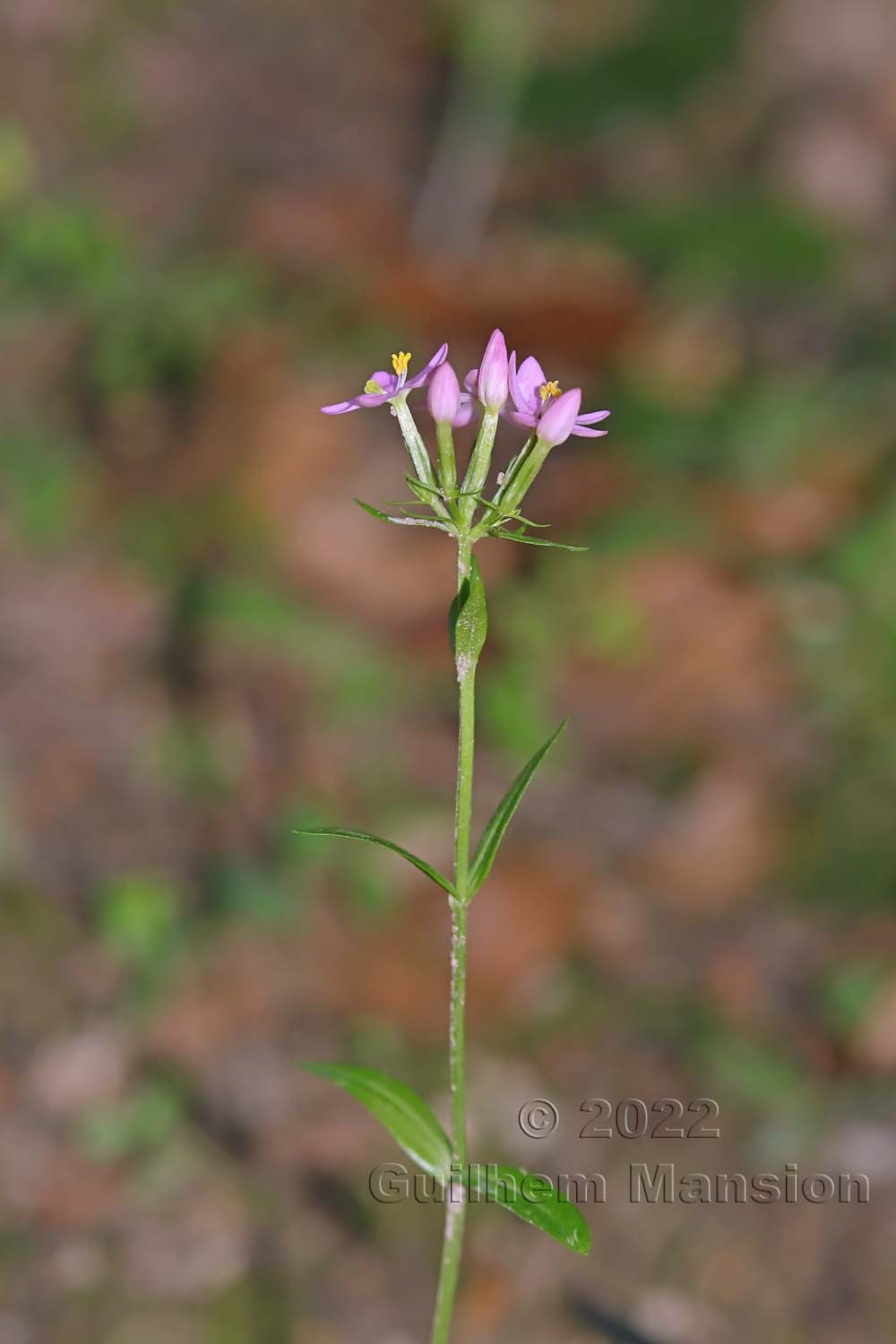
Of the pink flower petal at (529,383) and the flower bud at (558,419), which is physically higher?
the pink flower petal at (529,383)

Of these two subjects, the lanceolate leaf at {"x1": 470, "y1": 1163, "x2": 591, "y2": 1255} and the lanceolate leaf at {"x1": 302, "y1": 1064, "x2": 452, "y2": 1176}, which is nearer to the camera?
the lanceolate leaf at {"x1": 470, "y1": 1163, "x2": 591, "y2": 1255}

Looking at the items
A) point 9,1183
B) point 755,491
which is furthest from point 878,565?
point 9,1183

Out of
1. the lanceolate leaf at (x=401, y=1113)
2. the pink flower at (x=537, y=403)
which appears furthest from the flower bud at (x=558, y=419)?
the lanceolate leaf at (x=401, y=1113)

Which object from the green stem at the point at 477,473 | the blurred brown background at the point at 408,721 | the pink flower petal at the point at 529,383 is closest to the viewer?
the green stem at the point at 477,473

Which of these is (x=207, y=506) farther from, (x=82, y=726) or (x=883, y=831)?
(x=883, y=831)

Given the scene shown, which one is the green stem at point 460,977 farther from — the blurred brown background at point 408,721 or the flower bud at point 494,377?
the blurred brown background at point 408,721

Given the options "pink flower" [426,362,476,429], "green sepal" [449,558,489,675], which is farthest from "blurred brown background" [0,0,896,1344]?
"pink flower" [426,362,476,429]

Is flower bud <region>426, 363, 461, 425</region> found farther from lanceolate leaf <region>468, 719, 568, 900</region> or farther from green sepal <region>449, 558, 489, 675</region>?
lanceolate leaf <region>468, 719, 568, 900</region>
